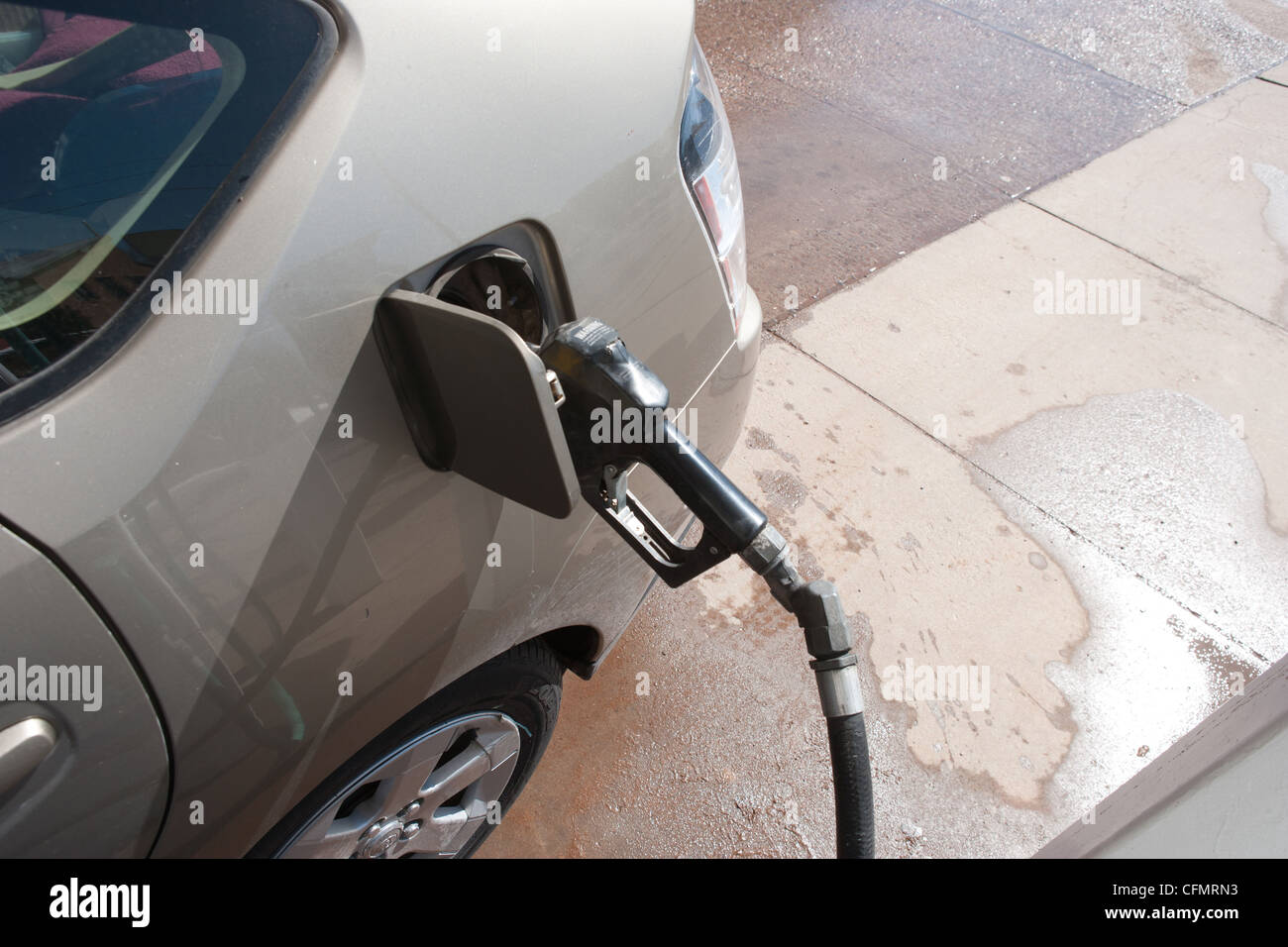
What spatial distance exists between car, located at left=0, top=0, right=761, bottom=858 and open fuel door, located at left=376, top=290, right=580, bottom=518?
11 millimetres

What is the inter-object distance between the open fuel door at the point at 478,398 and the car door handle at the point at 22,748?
526 millimetres

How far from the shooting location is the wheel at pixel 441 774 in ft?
5.32

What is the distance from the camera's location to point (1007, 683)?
106 inches

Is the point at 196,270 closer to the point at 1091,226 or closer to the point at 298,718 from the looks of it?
the point at 298,718

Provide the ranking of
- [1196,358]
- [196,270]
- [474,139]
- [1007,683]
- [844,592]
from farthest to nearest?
[1196,358] → [844,592] → [1007,683] → [474,139] → [196,270]

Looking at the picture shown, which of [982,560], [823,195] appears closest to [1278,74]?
[823,195]

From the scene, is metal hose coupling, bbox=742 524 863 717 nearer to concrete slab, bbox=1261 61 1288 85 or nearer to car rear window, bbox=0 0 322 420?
car rear window, bbox=0 0 322 420

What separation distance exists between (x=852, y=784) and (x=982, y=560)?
1.82 metres

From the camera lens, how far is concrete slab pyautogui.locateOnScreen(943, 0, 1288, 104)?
18.9 feet

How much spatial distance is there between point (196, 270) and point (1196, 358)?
3.63 metres

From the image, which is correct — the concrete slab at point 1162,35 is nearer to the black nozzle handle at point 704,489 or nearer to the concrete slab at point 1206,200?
the concrete slab at point 1206,200

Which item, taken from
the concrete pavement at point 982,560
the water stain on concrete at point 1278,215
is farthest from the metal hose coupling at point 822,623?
the water stain on concrete at point 1278,215
